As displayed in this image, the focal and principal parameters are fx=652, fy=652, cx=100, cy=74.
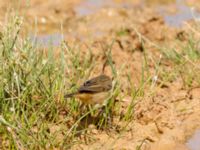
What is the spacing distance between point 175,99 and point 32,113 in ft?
5.08

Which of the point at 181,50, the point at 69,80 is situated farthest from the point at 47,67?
the point at 181,50

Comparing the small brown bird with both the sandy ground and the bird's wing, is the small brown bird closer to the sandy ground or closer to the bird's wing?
the bird's wing

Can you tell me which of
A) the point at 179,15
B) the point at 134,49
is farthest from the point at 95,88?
the point at 179,15

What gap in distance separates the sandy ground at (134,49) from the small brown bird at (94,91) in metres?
0.28

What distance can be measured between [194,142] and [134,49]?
3.29 meters

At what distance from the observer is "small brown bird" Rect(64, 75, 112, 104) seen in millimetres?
5539

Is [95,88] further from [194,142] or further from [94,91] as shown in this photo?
[194,142]

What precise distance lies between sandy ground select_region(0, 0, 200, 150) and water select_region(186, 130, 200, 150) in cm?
5

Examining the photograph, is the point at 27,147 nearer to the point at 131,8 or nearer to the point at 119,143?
the point at 119,143

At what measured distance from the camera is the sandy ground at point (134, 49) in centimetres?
567

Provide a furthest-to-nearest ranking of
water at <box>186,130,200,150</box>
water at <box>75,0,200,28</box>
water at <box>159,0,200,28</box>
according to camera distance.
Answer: water at <box>75,0,200,28</box> → water at <box>159,0,200,28</box> → water at <box>186,130,200,150</box>

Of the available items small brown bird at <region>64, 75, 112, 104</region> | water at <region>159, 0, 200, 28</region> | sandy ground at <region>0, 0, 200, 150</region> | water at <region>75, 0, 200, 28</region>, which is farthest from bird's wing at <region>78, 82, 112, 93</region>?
water at <region>75, 0, 200, 28</region>

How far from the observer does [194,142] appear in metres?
5.56

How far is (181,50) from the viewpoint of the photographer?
771cm
